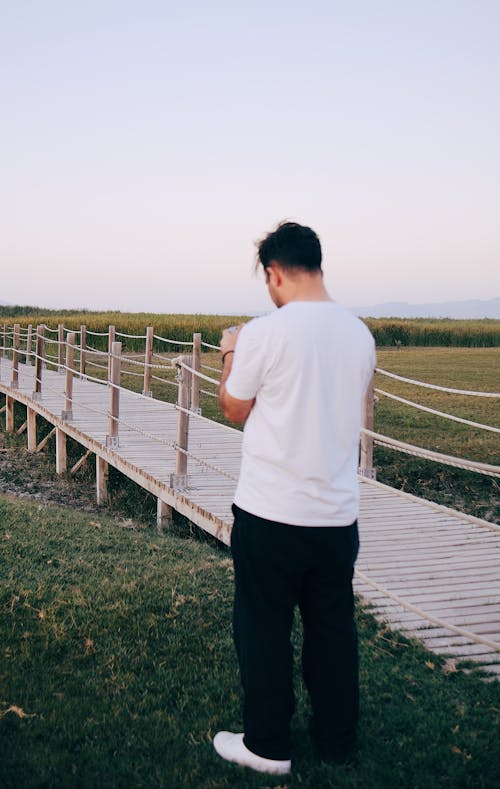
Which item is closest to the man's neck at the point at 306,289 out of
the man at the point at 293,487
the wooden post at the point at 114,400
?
the man at the point at 293,487

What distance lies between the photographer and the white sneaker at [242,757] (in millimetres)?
2615

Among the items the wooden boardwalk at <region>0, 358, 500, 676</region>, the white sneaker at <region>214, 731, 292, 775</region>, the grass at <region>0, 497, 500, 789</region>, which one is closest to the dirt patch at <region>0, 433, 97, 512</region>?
the wooden boardwalk at <region>0, 358, 500, 676</region>

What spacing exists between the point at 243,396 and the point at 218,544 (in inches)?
185

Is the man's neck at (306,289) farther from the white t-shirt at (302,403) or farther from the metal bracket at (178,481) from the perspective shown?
the metal bracket at (178,481)

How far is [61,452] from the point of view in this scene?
10.8 metres

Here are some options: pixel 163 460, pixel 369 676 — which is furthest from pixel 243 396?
pixel 163 460

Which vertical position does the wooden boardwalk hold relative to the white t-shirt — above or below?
below

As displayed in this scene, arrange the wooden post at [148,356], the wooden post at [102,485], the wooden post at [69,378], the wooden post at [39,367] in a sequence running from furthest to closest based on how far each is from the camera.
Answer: the wooden post at [39,367]
the wooden post at [148,356]
the wooden post at [69,378]
the wooden post at [102,485]

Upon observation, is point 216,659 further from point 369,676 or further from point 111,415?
point 111,415

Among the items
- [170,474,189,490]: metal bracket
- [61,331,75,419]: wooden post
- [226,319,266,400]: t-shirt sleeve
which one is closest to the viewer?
[226,319,266,400]: t-shirt sleeve

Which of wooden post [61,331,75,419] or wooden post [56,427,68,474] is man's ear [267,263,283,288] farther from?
wooden post [56,427,68,474]

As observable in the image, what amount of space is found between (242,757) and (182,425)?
4.09 m

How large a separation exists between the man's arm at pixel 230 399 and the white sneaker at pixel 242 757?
112 cm

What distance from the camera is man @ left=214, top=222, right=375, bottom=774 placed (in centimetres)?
234
